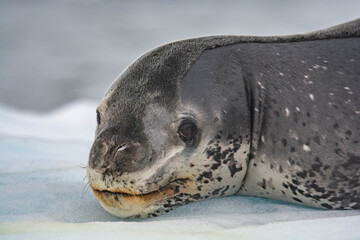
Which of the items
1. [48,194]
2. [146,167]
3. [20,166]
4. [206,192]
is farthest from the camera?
[20,166]

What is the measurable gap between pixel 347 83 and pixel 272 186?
1.32 ft

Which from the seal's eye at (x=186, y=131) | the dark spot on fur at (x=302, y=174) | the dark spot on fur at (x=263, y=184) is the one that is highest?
the seal's eye at (x=186, y=131)

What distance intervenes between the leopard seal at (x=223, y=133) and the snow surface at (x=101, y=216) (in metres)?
0.06

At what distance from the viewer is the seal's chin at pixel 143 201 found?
179 centimetres

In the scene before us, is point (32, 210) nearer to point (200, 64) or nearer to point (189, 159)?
point (189, 159)

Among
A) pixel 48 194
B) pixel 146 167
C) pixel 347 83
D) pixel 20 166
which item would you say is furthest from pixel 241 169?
pixel 20 166

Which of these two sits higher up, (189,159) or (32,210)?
(189,159)

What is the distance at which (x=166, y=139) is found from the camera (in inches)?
71.2

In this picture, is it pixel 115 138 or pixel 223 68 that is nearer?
pixel 115 138

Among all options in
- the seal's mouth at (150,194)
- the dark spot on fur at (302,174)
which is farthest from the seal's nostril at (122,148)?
the dark spot on fur at (302,174)

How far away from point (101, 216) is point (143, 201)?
143 mm

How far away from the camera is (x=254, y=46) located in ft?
6.79

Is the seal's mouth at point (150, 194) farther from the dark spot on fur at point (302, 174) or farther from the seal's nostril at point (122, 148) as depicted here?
the dark spot on fur at point (302, 174)

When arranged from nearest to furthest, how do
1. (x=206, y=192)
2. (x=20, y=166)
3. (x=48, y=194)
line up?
1. (x=206, y=192)
2. (x=48, y=194)
3. (x=20, y=166)
